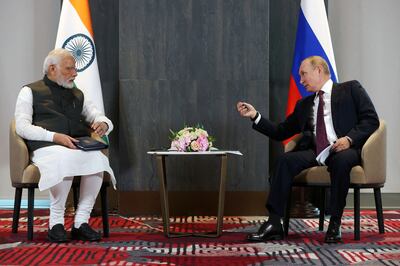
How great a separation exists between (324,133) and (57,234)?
1845 millimetres

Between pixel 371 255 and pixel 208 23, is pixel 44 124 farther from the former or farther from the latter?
pixel 371 255

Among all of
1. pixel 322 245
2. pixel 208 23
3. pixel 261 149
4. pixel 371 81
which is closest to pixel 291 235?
pixel 322 245

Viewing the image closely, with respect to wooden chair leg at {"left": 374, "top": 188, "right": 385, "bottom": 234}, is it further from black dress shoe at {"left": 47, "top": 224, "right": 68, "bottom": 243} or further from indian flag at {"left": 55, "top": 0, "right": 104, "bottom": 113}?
indian flag at {"left": 55, "top": 0, "right": 104, "bottom": 113}

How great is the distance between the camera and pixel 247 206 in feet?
18.9

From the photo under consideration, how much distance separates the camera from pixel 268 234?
4.44 meters

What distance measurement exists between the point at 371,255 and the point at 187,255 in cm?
100

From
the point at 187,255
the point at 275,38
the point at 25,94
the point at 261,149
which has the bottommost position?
the point at 187,255

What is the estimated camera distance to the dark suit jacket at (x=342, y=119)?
4.55 m

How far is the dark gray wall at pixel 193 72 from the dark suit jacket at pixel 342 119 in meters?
0.78

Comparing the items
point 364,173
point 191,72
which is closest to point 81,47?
point 191,72

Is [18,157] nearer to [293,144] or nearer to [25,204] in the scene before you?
[293,144]

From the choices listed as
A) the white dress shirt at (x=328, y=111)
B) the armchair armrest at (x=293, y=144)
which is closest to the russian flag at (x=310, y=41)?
the armchair armrest at (x=293, y=144)

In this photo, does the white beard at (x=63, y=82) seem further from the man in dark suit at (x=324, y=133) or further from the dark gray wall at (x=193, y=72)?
the man in dark suit at (x=324, y=133)

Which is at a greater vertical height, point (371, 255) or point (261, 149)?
point (261, 149)
